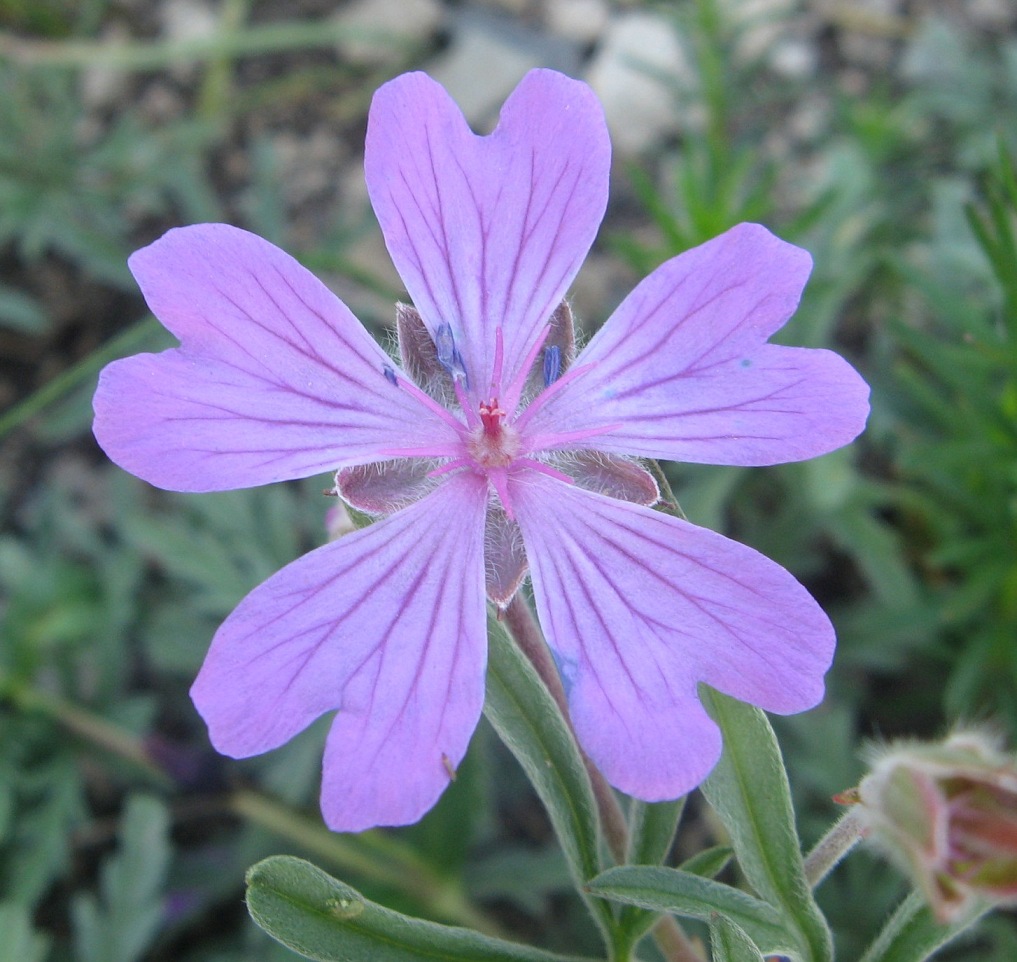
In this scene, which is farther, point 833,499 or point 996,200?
point 833,499

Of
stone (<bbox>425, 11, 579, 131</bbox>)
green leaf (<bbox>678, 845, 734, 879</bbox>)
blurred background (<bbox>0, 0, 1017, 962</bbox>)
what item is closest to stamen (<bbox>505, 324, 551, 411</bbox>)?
green leaf (<bbox>678, 845, 734, 879</bbox>)

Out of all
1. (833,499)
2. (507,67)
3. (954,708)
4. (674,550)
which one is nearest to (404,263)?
(674,550)

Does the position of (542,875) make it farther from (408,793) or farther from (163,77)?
(163,77)

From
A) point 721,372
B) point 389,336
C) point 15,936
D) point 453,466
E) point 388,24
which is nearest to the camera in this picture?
point 721,372

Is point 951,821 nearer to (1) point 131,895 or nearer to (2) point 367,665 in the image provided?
(2) point 367,665

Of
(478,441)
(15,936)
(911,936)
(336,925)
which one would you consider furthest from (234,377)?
(15,936)
